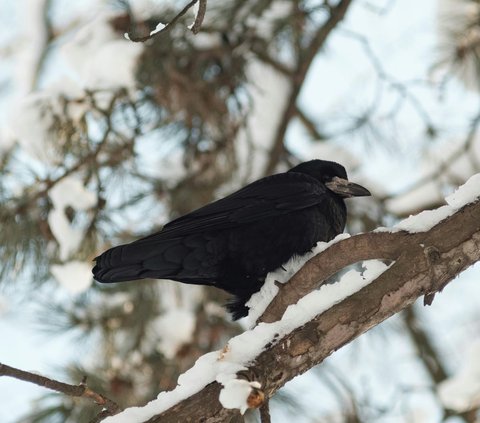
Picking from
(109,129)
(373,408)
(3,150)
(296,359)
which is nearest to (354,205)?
(373,408)

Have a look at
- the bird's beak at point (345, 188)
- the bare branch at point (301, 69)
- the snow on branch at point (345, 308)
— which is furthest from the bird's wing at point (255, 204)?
the bare branch at point (301, 69)

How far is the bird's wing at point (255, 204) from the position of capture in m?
3.33

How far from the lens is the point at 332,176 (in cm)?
407

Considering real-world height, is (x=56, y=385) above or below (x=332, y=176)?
below

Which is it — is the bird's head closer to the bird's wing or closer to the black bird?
the bird's wing

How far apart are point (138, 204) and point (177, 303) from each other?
2.39 ft

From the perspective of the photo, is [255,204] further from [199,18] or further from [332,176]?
[199,18]

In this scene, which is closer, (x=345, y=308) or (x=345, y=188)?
(x=345, y=308)

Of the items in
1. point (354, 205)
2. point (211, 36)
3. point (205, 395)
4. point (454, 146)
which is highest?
point (211, 36)

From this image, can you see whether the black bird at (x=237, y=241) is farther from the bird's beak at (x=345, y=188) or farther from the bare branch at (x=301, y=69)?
the bare branch at (x=301, y=69)

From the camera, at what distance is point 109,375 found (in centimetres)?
480

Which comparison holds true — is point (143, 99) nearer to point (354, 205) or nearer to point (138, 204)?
point (138, 204)

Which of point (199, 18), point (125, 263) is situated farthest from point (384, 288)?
point (125, 263)

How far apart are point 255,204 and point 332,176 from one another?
2.22ft
